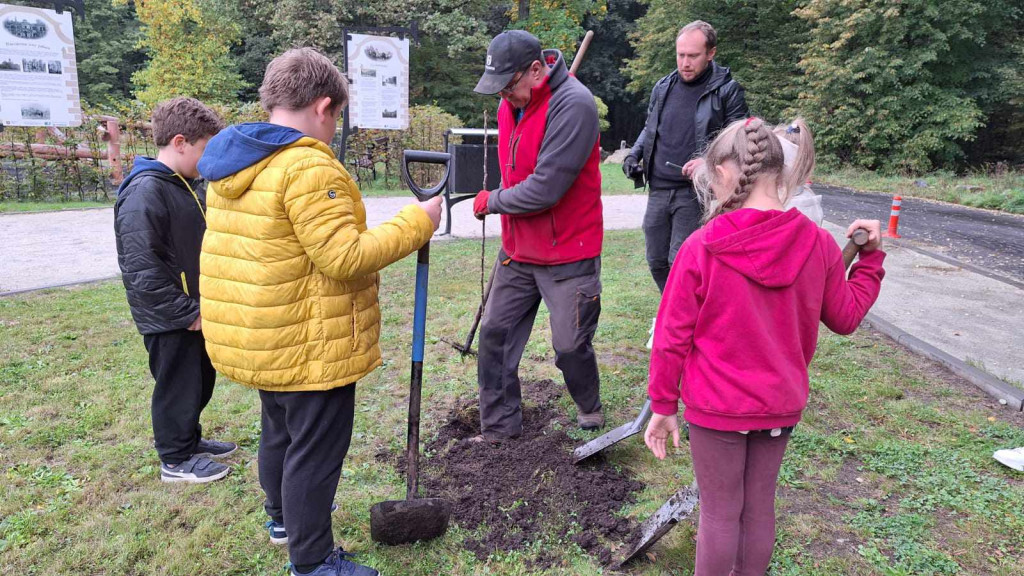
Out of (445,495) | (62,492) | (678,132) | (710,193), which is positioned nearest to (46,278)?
(62,492)

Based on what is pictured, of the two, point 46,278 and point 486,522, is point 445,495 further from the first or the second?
point 46,278

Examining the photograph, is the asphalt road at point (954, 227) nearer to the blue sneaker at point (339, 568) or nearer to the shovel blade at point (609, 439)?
the shovel blade at point (609, 439)

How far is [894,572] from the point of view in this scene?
2.51 m

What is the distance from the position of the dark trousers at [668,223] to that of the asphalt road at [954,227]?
20.4ft

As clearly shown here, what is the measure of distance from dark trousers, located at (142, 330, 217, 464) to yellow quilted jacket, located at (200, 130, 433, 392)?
35.7 inches

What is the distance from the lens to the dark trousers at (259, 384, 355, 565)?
2.20 meters

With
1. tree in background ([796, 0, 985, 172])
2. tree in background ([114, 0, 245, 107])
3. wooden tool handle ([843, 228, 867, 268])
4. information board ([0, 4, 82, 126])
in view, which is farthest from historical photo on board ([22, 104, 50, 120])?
tree in background ([796, 0, 985, 172])

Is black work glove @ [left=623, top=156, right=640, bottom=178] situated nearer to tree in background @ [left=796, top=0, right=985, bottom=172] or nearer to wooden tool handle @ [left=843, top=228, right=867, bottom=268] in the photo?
wooden tool handle @ [left=843, top=228, right=867, bottom=268]

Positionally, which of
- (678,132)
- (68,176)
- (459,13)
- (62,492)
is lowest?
(62,492)

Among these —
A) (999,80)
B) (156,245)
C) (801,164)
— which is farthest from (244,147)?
(999,80)

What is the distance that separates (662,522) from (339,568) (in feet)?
3.85

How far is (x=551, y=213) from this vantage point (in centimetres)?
321

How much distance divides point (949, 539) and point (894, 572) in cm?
41

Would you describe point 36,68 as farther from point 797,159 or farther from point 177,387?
point 797,159
